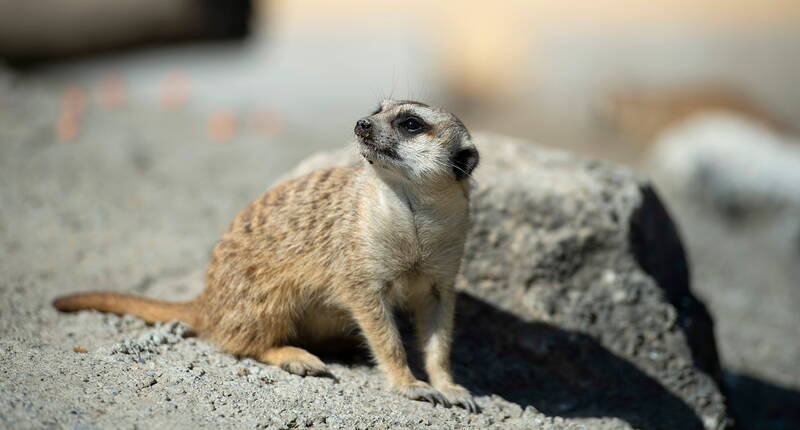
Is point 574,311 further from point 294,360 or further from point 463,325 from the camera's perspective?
point 294,360

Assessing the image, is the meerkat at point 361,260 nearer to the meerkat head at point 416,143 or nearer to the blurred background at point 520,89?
the meerkat head at point 416,143

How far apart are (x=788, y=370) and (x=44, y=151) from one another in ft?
17.3

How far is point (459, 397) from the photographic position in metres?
3.20

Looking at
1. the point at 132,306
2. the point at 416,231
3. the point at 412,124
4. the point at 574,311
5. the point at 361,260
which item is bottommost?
the point at 132,306

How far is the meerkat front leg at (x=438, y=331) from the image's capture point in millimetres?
3283

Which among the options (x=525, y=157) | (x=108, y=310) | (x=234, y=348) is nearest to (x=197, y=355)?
(x=234, y=348)

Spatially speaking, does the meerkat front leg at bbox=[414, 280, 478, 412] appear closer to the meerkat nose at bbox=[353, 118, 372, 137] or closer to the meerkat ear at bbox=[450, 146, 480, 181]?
the meerkat ear at bbox=[450, 146, 480, 181]

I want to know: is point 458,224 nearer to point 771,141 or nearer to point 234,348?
point 234,348

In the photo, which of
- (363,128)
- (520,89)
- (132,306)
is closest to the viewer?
(363,128)

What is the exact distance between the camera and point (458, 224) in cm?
321

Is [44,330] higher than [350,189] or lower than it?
lower

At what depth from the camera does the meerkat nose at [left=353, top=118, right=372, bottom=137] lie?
296 centimetres

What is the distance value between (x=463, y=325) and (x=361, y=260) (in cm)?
103

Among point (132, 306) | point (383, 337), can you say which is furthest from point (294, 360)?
point (132, 306)
